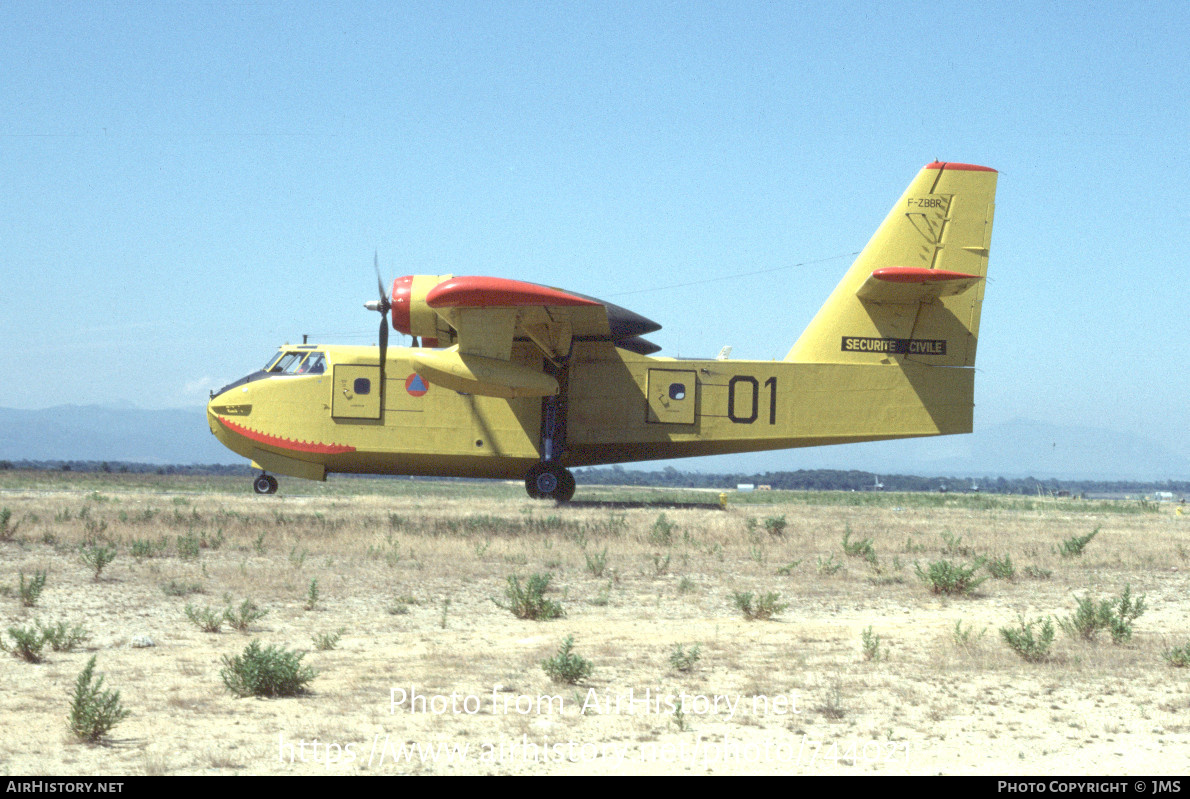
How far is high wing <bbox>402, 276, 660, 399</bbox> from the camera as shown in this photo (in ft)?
69.4

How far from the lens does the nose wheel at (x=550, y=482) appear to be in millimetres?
24797

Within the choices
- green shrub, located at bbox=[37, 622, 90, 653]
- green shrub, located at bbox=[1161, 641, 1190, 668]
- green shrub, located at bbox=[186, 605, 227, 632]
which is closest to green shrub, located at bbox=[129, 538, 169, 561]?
green shrub, located at bbox=[186, 605, 227, 632]

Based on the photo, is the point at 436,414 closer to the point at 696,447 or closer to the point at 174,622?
the point at 696,447

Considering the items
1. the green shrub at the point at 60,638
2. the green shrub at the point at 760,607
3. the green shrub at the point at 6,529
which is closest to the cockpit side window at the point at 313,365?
the green shrub at the point at 6,529

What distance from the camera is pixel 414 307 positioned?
74.4 ft

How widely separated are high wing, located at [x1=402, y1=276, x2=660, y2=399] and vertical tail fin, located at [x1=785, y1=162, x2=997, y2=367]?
5.19 m

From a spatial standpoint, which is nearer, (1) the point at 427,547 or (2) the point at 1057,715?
(2) the point at 1057,715

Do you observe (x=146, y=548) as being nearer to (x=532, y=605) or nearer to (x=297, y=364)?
(x=532, y=605)

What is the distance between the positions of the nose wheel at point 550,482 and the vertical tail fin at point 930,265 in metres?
6.81

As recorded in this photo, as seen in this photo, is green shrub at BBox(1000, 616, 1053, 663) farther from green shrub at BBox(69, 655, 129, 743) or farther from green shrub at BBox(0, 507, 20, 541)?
green shrub at BBox(0, 507, 20, 541)

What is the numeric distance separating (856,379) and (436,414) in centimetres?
1020

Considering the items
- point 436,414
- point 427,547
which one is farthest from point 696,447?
point 427,547

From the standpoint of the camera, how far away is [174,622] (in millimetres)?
10734
